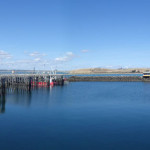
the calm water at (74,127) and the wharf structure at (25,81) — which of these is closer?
the calm water at (74,127)

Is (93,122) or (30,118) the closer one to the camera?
(93,122)

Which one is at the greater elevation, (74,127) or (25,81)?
(25,81)

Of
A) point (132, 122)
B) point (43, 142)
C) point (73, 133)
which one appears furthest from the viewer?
point (132, 122)

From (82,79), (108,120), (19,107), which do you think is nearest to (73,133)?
(108,120)

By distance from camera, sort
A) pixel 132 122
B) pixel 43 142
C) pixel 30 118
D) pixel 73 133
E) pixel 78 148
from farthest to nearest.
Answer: pixel 30 118 → pixel 132 122 → pixel 73 133 → pixel 43 142 → pixel 78 148

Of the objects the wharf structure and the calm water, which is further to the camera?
the wharf structure

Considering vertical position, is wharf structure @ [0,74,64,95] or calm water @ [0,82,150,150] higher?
wharf structure @ [0,74,64,95]

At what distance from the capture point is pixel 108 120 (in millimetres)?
17938

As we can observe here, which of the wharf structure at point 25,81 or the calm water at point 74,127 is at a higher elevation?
the wharf structure at point 25,81

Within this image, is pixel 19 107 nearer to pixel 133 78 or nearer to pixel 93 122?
pixel 93 122

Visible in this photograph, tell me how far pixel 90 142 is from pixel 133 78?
5858 centimetres

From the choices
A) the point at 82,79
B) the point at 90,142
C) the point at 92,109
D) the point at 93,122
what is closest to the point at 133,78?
the point at 82,79

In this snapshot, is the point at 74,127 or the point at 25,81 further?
the point at 25,81

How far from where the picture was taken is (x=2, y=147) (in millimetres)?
12141
